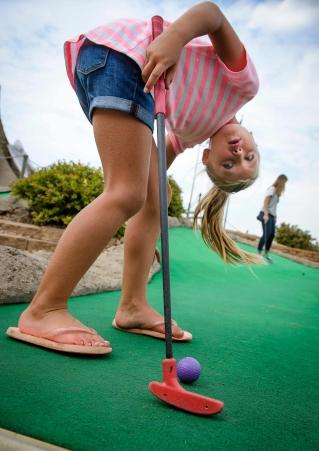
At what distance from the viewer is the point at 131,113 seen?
1.42 metres

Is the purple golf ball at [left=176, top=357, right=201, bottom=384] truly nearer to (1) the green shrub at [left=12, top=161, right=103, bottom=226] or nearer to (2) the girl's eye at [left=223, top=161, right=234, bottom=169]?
(2) the girl's eye at [left=223, top=161, right=234, bottom=169]

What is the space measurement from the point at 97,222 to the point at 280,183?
6827 mm

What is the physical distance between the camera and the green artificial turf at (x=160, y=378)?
836 mm

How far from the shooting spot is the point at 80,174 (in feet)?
17.5

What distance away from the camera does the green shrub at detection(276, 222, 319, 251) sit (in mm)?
13116

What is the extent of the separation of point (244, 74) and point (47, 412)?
1508 mm

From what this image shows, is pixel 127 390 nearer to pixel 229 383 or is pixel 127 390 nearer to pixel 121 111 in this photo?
pixel 229 383

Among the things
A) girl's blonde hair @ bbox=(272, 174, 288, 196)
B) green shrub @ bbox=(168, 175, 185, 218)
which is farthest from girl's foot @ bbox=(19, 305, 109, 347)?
green shrub @ bbox=(168, 175, 185, 218)

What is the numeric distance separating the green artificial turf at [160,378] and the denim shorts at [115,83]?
37.0 inches

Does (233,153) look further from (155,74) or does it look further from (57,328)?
(57,328)

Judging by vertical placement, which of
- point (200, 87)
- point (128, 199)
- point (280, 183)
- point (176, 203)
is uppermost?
point (280, 183)

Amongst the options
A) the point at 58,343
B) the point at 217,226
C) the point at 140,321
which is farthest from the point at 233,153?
the point at 58,343

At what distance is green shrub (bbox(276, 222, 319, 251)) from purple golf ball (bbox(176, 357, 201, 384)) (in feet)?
41.7

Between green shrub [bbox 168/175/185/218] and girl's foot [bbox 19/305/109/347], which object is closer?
girl's foot [bbox 19/305/109/347]
